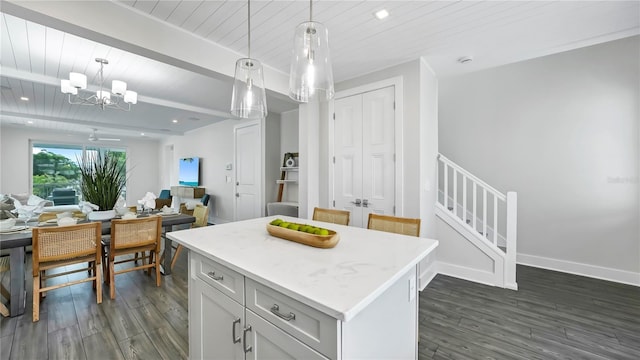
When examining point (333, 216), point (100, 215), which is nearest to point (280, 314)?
point (333, 216)

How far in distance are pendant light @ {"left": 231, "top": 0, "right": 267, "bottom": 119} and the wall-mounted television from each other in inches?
231

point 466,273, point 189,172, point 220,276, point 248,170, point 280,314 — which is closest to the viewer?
point 280,314

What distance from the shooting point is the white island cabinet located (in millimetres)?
884

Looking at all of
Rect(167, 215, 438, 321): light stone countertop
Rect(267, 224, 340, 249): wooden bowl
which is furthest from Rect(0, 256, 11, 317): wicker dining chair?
Rect(267, 224, 340, 249): wooden bowl

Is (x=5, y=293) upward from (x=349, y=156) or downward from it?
downward

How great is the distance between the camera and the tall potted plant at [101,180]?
9.48ft

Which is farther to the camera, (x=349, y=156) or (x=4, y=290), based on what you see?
(x=349, y=156)

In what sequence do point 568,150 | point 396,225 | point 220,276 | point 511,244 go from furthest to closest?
point 568,150 → point 511,244 → point 396,225 → point 220,276

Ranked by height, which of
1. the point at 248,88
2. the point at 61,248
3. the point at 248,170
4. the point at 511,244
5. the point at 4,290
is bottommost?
the point at 4,290

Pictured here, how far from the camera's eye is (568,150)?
3.35 m

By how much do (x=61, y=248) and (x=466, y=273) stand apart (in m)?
4.21

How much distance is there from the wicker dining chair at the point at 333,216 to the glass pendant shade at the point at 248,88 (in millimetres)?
1137

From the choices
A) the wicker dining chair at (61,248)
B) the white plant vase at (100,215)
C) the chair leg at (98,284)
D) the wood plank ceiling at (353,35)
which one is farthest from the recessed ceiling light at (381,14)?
the white plant vase at (100,215)

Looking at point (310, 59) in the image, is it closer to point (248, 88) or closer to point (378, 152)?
point (248, 88)
